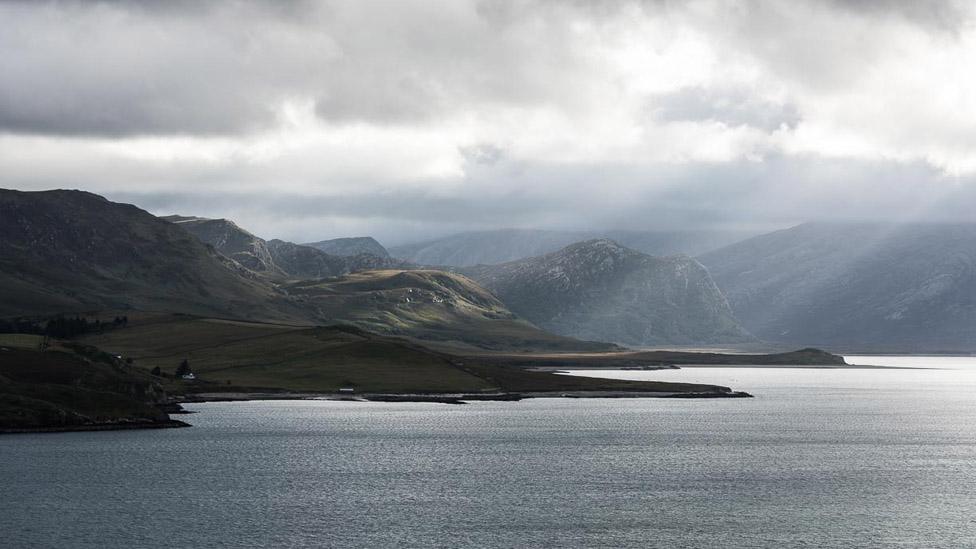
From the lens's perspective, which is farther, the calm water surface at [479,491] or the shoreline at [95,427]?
the shoreline at [95,427]

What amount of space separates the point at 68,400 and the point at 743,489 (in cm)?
12091

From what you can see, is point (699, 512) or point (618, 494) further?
point (618, 494)

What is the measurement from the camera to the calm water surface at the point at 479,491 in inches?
4016

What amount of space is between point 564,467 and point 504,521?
142 ft

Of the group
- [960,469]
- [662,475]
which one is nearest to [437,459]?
[662,475]

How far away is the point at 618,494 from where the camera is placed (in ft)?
415

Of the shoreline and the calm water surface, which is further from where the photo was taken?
the shoreline

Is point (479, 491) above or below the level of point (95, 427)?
below

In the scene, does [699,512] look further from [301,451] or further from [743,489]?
[301,451]

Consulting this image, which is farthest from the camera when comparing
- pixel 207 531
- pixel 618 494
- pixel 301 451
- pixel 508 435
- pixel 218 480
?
pixel 508 435

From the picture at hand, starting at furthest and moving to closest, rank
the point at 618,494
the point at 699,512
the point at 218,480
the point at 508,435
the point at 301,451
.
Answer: the point at 508,435, the point at 301,451, the point at 218,480, the point at 618,494, the point at 699,512

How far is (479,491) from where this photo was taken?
129 metres

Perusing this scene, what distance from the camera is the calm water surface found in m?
102

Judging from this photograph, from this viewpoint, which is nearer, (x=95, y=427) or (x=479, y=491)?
(x=479, y=491)
